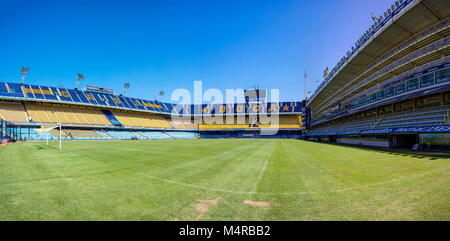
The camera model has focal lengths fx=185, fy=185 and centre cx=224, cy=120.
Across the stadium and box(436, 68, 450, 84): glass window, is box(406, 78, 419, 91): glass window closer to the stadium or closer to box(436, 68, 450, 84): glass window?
the stadium

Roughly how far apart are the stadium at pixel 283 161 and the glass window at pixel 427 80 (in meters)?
0.11

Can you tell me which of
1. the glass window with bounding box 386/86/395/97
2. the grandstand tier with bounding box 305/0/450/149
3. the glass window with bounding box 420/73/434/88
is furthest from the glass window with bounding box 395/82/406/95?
the glass window with bounding box 420/73/434/88

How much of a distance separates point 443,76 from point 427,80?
1.56m

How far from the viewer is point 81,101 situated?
57812mm

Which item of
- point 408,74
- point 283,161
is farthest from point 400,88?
point 283,161

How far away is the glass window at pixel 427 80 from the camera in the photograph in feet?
60.2

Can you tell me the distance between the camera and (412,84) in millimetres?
20672

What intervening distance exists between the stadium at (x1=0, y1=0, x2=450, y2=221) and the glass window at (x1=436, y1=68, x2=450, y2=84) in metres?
0.11

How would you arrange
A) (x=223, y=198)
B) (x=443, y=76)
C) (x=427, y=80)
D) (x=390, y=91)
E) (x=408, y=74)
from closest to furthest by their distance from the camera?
(x=223, y=198), (x=443, y=76), (x=427, y=80), (x=408, y=74), (x=390, y=91)

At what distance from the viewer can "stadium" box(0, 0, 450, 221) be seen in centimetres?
393

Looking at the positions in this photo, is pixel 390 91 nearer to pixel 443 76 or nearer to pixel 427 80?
pixel 427 80
